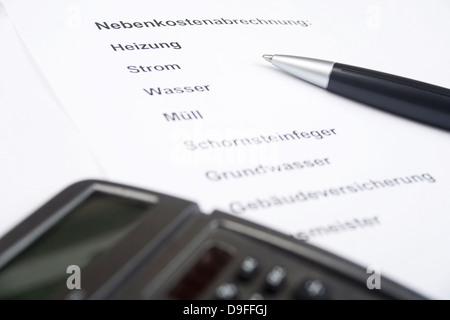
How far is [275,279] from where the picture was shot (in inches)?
9.5

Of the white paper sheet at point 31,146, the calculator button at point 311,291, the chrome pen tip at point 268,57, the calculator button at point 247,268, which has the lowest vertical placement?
the calculator button at point 311,291

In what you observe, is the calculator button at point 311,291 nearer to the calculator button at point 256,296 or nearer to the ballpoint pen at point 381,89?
the calculator button at point 256,296

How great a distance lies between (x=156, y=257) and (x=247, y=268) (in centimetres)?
4

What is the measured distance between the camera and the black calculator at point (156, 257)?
241 millimetres

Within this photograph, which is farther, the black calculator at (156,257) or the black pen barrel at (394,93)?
the black pen barrel at (394,93)

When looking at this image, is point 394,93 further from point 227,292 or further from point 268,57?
point 227,292

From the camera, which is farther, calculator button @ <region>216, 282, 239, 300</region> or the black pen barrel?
the black pen barrel

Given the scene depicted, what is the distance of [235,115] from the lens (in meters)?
0.39

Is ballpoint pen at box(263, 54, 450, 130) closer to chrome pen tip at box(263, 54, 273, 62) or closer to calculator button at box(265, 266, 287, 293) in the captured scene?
chrome pen tip at box(263, 54, 273, 62)

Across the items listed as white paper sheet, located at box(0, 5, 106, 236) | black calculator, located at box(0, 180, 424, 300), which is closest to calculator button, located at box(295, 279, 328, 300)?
black calculator, located at box(0, 180, 424, 300)

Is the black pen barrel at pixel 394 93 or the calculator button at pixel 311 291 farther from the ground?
the black pen barrel at pixel 394 93

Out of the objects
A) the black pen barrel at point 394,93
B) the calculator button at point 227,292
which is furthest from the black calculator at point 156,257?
the black pen barrel at point 394,93

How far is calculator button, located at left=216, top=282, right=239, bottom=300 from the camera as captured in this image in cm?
24

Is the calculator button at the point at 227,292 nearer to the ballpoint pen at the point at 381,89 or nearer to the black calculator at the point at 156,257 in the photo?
the black calculator at the point at 156,257
